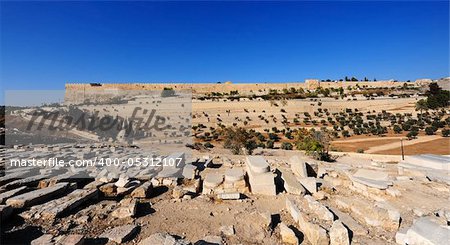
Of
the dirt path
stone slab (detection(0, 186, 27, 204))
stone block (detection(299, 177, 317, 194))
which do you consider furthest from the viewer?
the dirt path

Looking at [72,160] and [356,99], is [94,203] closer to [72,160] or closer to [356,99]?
[72,160]

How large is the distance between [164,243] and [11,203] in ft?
10.5

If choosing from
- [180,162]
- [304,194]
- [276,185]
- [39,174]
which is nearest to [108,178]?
[39,174]

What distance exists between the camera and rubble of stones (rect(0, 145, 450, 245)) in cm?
411

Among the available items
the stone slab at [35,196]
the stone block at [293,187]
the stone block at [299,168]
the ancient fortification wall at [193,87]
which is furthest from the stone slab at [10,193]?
the ancient fortification wall at [193,87]

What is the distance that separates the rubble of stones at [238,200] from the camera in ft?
13.5

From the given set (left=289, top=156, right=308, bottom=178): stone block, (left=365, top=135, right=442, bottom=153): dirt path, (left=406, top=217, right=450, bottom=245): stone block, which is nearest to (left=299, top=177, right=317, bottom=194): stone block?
(left=289, top=156, right=308, bottom=178): stone block

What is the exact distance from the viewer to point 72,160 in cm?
876

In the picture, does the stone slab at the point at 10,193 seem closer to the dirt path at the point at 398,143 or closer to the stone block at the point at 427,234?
the stone block at the point at 427,234

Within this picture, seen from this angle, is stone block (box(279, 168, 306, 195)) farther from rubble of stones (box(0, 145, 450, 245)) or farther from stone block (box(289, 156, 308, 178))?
stone block (box(289, 156, 308, 178))

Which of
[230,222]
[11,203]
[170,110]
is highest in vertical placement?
[170,110]

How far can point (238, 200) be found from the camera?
5.78 meters

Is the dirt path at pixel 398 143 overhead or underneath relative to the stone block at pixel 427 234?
underneath

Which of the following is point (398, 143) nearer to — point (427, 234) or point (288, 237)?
point (427, 234)
